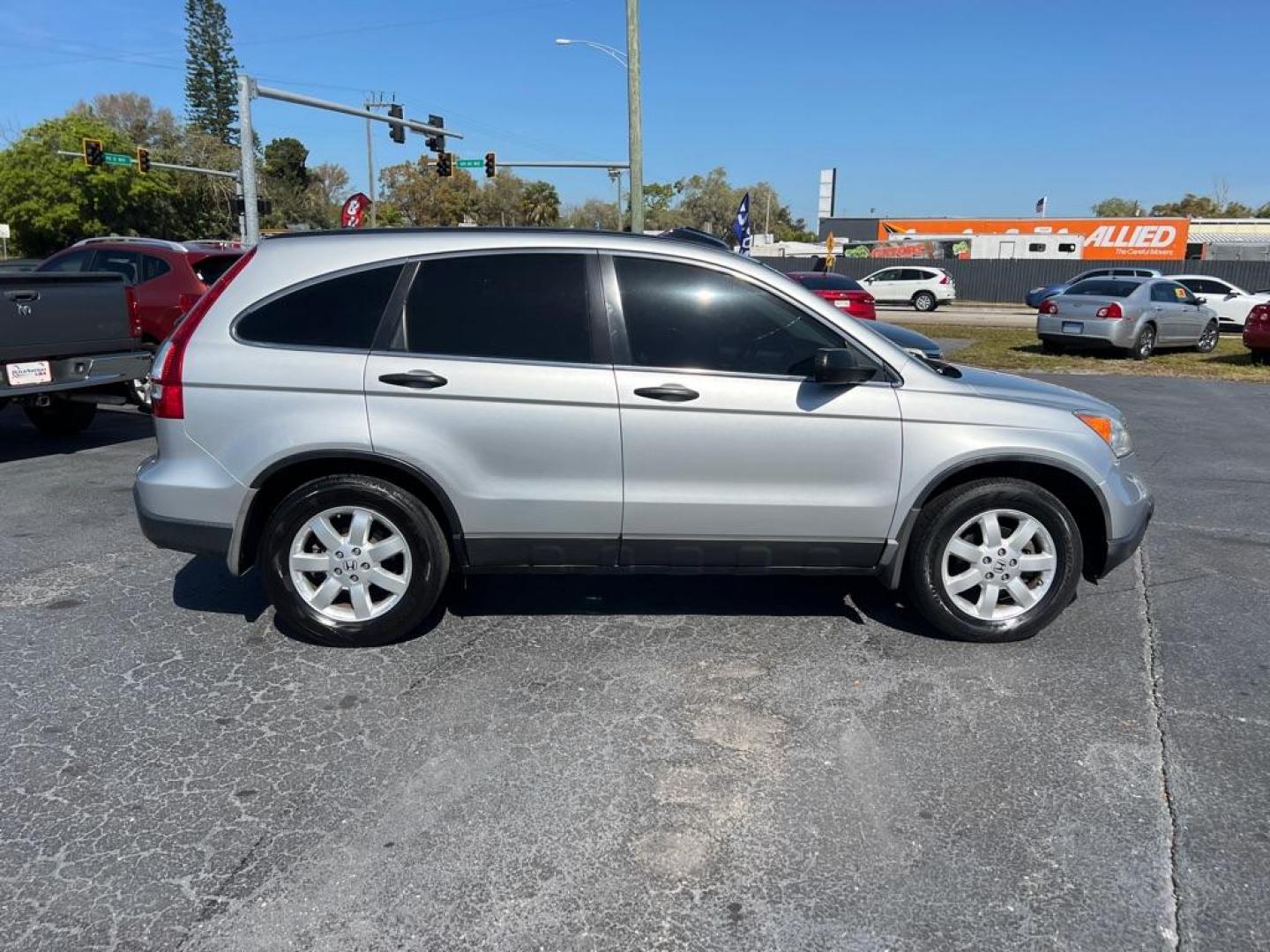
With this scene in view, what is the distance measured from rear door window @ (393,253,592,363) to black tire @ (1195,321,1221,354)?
18.2 meters

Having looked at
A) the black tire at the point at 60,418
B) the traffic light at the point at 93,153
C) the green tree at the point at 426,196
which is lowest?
the black tire at the point at 60,418

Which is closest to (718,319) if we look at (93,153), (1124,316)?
(1124,316)

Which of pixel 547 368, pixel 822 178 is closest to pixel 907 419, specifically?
pixel 547 368

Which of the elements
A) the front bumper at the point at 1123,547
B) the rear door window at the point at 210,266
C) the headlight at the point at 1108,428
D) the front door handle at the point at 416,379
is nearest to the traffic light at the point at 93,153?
the rear door window at the point at 210,266

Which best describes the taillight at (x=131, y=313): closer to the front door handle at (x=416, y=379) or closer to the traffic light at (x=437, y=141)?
the front door handle at (x=416, y=379)

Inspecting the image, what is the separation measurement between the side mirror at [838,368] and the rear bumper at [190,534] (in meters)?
2.60

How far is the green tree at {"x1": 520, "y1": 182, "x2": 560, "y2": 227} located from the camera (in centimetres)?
8425

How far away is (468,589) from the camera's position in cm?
495

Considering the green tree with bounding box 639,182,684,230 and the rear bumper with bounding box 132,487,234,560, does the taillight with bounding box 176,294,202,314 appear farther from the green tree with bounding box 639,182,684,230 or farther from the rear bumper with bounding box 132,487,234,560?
the green tree with bounding box 639,182,684,230

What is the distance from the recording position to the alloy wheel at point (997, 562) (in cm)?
416

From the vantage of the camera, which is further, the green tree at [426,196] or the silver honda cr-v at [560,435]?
the green tree at [426,196]

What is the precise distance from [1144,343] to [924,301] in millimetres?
19926

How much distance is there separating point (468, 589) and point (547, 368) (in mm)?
1537

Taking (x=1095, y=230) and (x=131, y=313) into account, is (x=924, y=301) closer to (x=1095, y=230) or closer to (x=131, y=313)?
(x=1095, y=230)
